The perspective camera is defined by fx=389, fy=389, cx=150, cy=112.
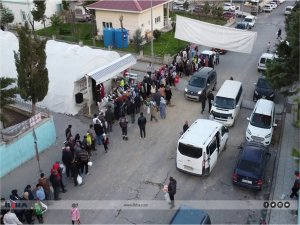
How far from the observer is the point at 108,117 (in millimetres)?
19875

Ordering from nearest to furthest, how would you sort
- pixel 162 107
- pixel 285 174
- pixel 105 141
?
pixel 285 174 < pixel 105 141 < pixel 162 107

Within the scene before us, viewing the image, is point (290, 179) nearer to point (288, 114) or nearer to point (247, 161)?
point (247, 161)

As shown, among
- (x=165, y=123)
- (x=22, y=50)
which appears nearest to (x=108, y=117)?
(x=165, y=123)

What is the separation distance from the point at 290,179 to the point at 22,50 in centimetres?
1278

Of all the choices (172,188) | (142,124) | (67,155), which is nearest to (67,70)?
(142,124)

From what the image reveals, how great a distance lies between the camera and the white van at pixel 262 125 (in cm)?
1842

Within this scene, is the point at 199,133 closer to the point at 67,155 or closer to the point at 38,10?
the point at 67,155

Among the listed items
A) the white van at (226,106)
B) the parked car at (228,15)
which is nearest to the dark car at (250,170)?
the white van at (226,106)

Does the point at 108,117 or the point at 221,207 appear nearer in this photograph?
the point at 221,207

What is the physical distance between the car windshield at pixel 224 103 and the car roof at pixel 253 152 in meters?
4.42

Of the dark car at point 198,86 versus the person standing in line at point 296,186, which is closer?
the person standing in line at point 296,186

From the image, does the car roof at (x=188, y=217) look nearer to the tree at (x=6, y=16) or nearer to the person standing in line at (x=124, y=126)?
the person standing in line at (x=124, y=126)

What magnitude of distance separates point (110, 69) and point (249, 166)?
34.8 ft

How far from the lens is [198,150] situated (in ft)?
51.3
